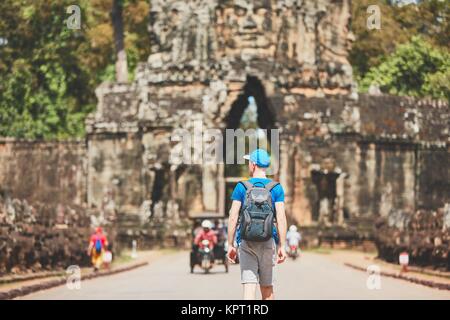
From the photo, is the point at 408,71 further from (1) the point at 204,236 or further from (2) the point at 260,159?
(2) the point at 260,159

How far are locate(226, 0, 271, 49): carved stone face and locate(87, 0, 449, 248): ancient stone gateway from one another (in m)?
0.04

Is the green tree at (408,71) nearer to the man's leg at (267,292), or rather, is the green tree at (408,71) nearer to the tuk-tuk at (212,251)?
the tuk-tuk at (212,251)

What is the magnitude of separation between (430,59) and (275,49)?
7.31 meters

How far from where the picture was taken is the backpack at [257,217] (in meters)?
12.6

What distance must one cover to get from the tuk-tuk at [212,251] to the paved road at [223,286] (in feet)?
1.03

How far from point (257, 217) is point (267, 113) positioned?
1558 inches

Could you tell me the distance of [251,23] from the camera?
50.1 meters

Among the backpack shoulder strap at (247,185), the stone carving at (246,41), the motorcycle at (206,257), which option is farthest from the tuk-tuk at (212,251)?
the backpack shoulder strap at (247,185)

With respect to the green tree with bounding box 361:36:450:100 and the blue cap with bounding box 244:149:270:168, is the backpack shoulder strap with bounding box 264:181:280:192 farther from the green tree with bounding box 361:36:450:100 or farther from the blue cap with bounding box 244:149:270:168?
the green tree with bounding box 361:36:450:100

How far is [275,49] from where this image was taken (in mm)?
50406

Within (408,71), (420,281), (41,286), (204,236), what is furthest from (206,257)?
(408,71)

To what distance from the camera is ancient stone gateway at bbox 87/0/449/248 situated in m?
49.6

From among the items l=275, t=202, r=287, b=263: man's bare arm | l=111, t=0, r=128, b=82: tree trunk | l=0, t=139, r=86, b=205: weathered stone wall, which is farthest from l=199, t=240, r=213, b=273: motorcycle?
l=111, t=0, r=128, b=82: tree trunk
